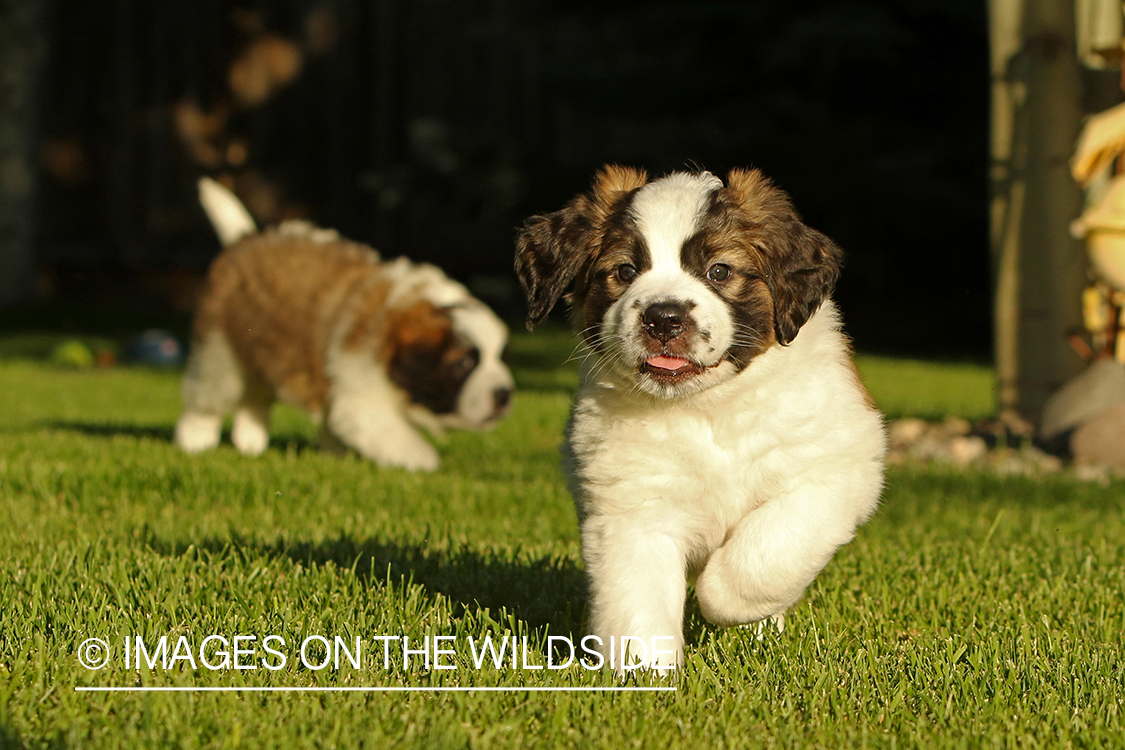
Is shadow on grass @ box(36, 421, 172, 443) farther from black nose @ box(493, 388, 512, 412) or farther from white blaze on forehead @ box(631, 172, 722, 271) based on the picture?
white blaze on forehead @ box(631, 172, 722, 271)

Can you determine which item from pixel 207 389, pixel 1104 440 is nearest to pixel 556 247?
pixel 207 389

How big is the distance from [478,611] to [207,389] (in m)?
3.82

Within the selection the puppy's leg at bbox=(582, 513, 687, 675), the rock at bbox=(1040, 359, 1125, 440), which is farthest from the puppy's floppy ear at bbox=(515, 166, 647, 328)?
the rock at bbox=(1040, 359, 1125, 440)

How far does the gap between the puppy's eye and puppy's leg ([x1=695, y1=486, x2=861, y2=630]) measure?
1.63 feet

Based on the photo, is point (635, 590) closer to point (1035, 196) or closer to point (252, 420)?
point (252, 420)

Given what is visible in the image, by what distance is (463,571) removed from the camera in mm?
3471

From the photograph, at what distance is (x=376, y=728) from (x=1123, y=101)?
587 centimetres

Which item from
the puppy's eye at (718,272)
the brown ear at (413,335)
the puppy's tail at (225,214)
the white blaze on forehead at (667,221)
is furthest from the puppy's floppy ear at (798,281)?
the puppy's tail at (225,214)

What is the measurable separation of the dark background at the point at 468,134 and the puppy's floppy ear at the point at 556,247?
9812mm

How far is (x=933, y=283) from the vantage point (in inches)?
547

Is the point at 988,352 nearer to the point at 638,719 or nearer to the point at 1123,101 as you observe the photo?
the point at 1123,101

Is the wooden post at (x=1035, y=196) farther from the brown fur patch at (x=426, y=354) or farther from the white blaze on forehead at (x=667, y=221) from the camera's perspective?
the white blaze on forehead at (x=667, y=221)

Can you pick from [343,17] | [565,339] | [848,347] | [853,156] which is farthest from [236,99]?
[848,347]

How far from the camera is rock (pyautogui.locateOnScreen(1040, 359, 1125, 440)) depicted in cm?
602
